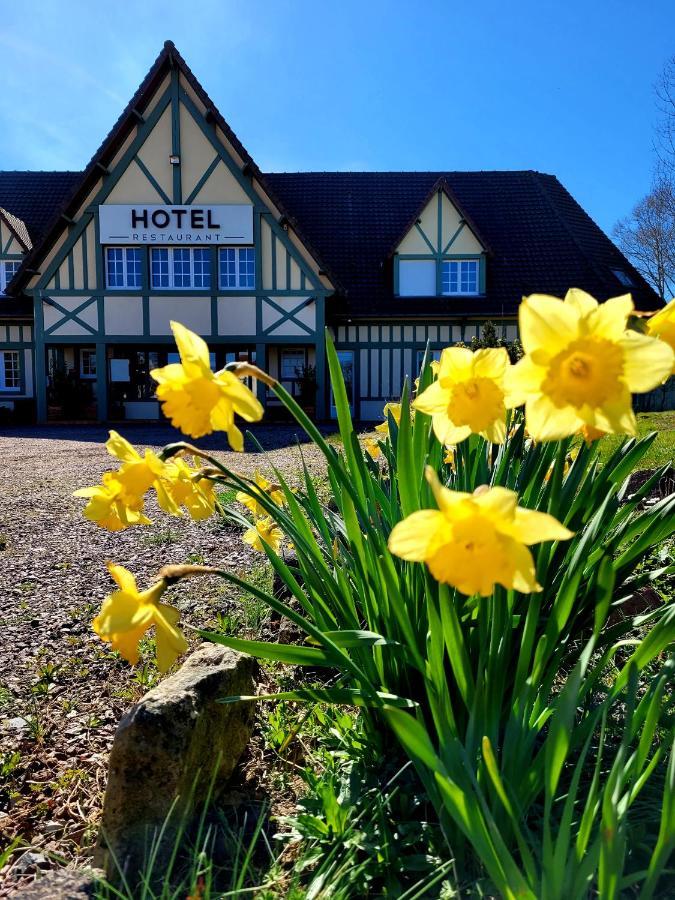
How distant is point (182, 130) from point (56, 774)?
15447 mm

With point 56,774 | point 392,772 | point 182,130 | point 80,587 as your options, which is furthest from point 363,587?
point 182,130

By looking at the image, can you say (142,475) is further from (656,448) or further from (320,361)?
(320,361)

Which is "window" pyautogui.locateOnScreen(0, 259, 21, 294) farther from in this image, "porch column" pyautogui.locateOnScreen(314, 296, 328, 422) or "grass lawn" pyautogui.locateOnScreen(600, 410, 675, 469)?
"grass lawn" pyautogui.locateOnScreen(600, 410, 675, 469)

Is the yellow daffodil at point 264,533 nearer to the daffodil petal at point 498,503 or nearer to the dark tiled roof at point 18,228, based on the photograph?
the daffodil petal at point 498,503

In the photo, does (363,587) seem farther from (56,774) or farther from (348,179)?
(348,179)

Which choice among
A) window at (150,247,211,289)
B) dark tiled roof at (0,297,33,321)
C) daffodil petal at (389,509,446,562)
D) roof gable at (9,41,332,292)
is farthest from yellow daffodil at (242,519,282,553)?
dark tiled roof at (0,297,33,321)

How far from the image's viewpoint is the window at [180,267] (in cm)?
1519

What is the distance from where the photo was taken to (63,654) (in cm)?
227

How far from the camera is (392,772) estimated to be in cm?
140

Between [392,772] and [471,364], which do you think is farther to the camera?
[392,772]

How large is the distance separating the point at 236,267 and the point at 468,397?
49.7ft

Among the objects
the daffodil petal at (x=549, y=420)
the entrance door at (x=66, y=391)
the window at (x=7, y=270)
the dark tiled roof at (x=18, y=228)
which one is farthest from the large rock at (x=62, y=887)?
the window at (x=7, y=270)

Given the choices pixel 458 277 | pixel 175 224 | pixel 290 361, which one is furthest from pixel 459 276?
pixel 175 224

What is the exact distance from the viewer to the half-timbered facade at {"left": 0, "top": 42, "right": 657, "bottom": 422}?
14.7 m
